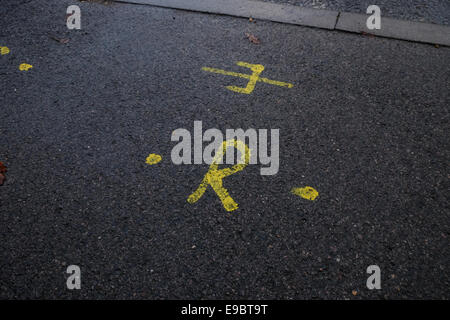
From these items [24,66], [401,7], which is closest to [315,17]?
[401,7]

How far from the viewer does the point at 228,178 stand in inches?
106

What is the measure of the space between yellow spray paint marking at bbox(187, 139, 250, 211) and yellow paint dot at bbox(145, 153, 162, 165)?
0.44m

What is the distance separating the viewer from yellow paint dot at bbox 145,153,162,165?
9.19ft

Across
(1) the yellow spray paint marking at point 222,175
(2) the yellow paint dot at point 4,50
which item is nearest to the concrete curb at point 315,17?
(2) the yellow paint dot at point 4,50

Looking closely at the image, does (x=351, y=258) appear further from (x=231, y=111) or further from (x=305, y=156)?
(x=231, y=111)

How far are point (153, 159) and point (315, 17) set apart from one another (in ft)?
10.1

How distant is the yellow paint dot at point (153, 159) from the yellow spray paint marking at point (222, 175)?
44 cm

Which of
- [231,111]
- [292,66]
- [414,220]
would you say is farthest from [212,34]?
[414,220]

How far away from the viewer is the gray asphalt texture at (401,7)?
173 inches

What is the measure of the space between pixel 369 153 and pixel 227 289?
1.70 m

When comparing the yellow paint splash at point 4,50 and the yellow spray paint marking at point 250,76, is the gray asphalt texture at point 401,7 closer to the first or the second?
the yellow spray paint marking at point 250,76

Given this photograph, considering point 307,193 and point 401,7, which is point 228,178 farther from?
point 401,7

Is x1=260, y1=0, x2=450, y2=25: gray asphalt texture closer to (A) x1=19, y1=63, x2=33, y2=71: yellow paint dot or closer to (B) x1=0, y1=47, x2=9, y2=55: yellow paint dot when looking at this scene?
(A) x1=19, y1=63, x2=33, y2=71: yellow paint dot

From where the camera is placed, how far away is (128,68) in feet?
12.3
